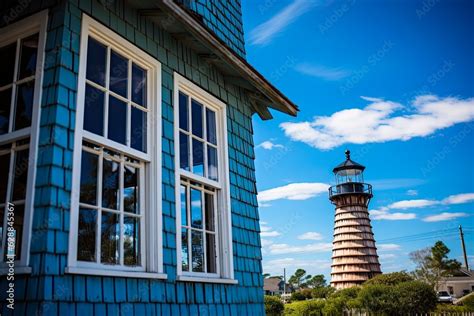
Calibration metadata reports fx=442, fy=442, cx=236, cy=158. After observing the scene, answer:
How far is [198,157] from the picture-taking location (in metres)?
5.75

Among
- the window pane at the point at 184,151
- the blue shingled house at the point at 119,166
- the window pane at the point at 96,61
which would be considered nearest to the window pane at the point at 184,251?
the blue shingled house at the point at 119,166

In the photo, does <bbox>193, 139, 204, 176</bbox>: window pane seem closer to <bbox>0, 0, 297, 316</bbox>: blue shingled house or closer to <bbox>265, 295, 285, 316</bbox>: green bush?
<bbox>0, 0, 297, 316</bbox>: blue shingled house

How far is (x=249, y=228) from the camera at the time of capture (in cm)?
641

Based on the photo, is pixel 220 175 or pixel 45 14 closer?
pixel 45 14

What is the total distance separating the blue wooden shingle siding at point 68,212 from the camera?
3316mm

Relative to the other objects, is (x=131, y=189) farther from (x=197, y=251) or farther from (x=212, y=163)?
(x=212, y=163)

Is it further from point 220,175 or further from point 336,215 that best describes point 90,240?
point 336,215

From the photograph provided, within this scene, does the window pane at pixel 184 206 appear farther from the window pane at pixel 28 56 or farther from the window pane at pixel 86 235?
the window pane at pixel 28 56

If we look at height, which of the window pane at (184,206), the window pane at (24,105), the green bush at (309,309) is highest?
the window pane at (24,105)

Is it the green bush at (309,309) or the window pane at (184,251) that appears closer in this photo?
the window pane at (184,251)

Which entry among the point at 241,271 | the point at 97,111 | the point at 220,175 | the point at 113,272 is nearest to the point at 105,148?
the point at 97,111

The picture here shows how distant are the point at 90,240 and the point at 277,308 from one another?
23.4 m

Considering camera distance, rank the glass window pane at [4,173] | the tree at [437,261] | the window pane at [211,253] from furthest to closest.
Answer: the tree at [437,261], the window pane at [211,253], the glass window pane at [4,173]

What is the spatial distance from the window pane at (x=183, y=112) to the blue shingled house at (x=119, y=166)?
1 centimetres
